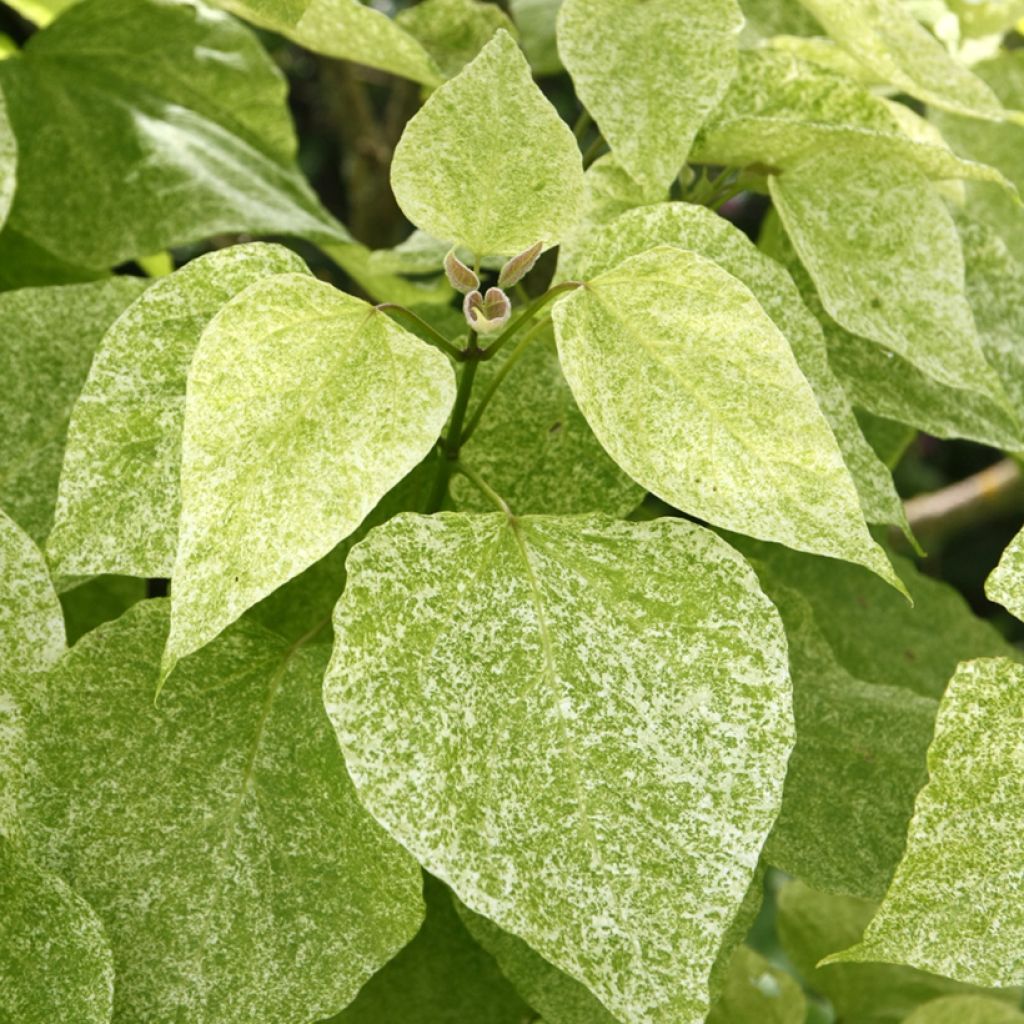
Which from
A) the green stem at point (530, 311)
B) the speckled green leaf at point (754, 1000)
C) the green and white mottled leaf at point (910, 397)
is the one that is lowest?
the speckled green leaf at point (754, 1000)

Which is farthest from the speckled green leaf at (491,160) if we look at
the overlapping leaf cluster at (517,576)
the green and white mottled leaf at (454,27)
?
the green and white mottled leaf at (454,27)

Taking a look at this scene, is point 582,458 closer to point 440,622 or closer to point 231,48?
point 440,622

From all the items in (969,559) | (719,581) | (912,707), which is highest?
(719,581)

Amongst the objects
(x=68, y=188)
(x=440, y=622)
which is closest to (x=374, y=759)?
(x=440, y=622)

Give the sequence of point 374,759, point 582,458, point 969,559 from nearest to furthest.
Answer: point 374,759 < point 582,458 < point 969,559

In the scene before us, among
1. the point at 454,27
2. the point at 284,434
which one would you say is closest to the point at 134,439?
the point at 284,434

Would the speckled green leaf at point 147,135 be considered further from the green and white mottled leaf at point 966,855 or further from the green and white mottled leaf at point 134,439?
the green and white mottled leaf at point 966,855
